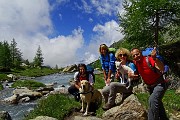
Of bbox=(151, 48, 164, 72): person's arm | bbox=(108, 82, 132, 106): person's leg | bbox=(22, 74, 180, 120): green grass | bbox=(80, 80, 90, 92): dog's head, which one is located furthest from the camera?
bbox=(22, 74, 180, 120): green grass

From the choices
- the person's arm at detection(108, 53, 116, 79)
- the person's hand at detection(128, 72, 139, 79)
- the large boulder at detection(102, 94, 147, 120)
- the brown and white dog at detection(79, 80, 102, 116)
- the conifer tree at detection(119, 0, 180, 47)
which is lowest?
the large boulder at detection(102, 94, 147, 120)

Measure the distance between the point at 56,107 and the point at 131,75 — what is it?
567 centimetres

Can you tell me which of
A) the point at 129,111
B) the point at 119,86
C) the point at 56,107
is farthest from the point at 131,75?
the point at 56,107

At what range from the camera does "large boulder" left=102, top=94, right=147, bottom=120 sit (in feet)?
43.3

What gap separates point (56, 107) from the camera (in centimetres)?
1688

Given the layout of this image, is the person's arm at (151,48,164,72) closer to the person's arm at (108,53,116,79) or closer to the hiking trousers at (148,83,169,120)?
the hiking trousers at (148,83,169,120)

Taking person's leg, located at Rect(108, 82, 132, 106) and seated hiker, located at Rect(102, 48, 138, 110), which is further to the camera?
person's leg, located at Rect(108, 82, 132, 106)

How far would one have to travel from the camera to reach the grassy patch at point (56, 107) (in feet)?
52.6

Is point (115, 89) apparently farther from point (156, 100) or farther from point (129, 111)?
point (156, 100)

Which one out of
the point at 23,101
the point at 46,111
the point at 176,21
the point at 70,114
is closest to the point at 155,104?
the point at 70,114

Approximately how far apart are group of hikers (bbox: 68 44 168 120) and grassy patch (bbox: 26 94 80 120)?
2.60 ft

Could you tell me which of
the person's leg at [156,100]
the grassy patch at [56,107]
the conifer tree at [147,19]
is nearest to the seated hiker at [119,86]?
the person's leg at [156,100]

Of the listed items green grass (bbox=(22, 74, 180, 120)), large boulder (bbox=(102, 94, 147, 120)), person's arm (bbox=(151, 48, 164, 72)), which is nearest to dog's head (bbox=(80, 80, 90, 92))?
green grass (bbox=(22, 74, 180, 120))

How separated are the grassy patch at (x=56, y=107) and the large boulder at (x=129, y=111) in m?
3.07
